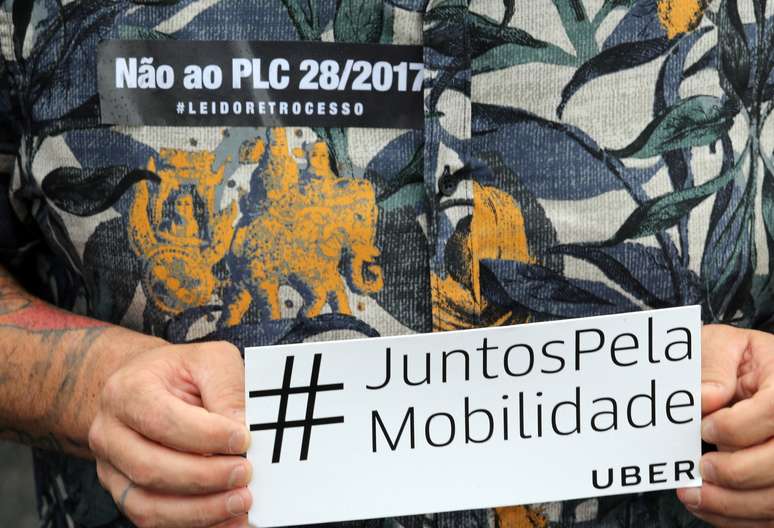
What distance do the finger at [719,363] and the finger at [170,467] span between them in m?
0.40

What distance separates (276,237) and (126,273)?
156mm

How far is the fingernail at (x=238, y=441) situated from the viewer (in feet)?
2.33

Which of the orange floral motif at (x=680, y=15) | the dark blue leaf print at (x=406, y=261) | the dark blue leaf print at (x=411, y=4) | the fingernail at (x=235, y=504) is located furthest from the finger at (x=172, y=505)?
the orange floral motif at (x=680, y=15)

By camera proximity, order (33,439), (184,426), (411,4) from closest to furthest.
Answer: (184,426)
(411,4)
(33,439)

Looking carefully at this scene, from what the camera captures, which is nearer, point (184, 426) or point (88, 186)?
point (184, 426)

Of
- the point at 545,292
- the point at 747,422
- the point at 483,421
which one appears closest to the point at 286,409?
the point at 483,421

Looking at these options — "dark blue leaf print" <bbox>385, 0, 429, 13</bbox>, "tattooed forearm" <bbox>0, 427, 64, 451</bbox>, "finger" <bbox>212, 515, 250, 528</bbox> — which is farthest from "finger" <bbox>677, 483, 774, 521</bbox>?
"tattooed forearm" <bbox>0, 427, 64, 451</bbox>

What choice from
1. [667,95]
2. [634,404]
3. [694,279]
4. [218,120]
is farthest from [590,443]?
[218,120]

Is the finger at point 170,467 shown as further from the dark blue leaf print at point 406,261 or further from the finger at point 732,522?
the finger at point 732,522

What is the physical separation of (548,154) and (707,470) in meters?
0.32

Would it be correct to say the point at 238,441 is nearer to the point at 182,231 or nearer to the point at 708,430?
the point at 182,231

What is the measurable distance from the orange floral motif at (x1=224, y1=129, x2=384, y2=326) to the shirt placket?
58 millimetres

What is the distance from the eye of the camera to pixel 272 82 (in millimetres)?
840

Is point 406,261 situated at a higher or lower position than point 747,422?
higher
